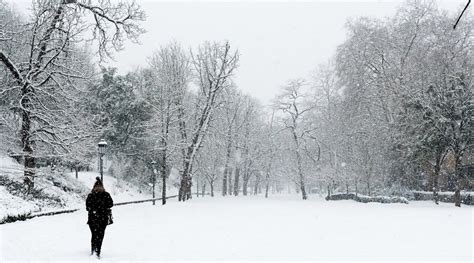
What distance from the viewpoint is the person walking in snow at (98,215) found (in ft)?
32.2

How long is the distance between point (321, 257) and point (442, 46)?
32979mm

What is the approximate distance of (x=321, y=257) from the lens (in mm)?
10438

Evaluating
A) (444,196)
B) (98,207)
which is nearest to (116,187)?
(444,196)

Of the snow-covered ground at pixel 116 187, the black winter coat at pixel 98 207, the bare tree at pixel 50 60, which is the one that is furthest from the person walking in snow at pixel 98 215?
the snow-covered ground at pixel 116 187

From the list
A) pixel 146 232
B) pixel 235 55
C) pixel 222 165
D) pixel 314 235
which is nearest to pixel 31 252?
pixel 146 232

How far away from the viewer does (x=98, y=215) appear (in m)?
9.98

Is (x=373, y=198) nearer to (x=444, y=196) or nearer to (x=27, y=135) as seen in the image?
(x=444, y=196)

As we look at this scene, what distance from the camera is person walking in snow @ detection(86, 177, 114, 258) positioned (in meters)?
9.82

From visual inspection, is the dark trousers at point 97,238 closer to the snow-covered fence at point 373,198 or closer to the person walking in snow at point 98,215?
the person walking in snow at point 98,215

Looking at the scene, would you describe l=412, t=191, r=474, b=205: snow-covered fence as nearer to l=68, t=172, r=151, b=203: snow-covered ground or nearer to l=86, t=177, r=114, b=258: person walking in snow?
l=68, t=172, r=151, b=203: snow-covered ground

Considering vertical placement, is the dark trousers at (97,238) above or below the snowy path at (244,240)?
above

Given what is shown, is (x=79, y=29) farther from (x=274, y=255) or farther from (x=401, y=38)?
(x=401, y=38)

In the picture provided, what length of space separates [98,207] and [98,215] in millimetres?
180

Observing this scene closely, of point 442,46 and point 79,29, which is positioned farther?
point 442,46
